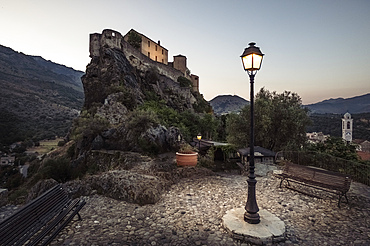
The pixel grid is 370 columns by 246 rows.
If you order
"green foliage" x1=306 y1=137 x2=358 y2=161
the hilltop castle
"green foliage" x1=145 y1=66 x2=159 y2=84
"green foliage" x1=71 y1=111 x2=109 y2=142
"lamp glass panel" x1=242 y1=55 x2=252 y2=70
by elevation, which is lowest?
"green foliage" x1=306 y1=137 x2=358 y2=161

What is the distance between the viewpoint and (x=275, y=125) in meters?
14.5

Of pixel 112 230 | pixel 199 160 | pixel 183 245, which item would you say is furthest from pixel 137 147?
pixel 183 245

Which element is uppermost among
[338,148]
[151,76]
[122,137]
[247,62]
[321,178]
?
[151,76]

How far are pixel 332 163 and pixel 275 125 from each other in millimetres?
5773

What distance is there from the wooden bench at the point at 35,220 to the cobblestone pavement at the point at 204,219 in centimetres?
36

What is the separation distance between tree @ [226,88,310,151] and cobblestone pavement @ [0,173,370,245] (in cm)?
842

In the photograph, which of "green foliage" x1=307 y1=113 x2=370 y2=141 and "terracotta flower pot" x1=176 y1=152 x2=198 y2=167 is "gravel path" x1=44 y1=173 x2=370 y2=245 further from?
"green foliage" x1=307 y1=113 x2=370 y2=141

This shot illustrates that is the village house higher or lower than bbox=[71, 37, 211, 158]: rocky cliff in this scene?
lower

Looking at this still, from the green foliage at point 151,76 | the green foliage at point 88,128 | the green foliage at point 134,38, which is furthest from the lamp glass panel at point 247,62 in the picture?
the green foliage at point 134,38

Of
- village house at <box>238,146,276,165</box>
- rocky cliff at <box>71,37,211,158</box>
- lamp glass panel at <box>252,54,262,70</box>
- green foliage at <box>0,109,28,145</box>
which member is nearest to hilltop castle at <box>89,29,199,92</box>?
rocky cliff at <box>71,37,211,158</box>

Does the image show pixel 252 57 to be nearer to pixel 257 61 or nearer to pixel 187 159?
pixel 257 61

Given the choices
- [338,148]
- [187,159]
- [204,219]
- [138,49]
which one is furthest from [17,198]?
[138,49]

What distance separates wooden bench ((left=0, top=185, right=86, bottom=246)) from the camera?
274 centimetres

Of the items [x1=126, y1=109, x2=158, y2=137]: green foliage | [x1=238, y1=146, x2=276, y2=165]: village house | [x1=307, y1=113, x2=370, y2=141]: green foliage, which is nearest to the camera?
[x1=238, y1=146, x2=276, y2=165]: village house
